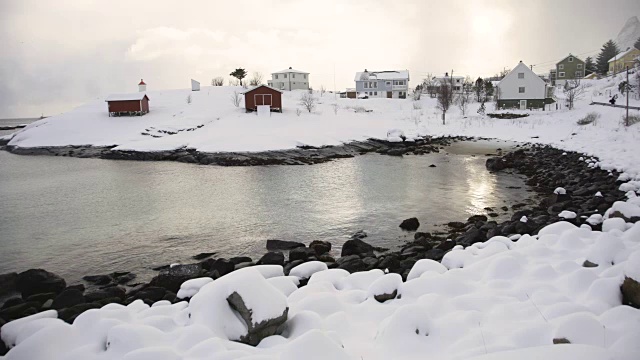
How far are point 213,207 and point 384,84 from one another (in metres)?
60.8

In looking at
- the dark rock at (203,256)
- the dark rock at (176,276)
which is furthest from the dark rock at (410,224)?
the dark rock at (176,276)

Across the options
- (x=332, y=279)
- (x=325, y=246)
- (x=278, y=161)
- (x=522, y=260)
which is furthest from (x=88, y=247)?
(x=278, y=161)

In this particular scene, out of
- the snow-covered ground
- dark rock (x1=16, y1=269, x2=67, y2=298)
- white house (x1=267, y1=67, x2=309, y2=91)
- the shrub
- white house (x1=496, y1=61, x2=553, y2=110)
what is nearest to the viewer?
the snow-covered ground

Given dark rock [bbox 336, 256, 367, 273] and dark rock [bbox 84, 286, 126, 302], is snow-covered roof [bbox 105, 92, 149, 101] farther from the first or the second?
dark rock [bbox 336, 256, 367, 273]

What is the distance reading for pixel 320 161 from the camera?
85.1ft

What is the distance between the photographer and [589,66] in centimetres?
7656

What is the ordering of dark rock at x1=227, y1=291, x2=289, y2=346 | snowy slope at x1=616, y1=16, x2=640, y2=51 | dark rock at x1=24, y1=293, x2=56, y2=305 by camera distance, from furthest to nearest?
snowy slope at x1=616, y1=16, x2=640, y2=51 < dark rock at x1=24, y1=293, x2=56, y2=305 < dark rock at x1=227, y1=291, x2=289, y2=346

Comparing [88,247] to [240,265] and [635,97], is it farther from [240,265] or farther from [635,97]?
[635,97]

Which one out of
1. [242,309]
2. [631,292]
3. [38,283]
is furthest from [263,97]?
[631,292]

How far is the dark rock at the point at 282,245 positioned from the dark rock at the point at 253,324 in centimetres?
528

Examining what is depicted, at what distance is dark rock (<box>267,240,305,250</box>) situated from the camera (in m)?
10.0

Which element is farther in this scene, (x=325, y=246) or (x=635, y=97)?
(x=635, y=97)

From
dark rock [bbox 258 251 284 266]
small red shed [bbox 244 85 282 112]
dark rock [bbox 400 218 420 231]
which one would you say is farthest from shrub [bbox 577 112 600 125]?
dark rock [bbox 258 251 284 266]

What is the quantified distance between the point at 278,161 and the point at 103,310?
67.8 ft
